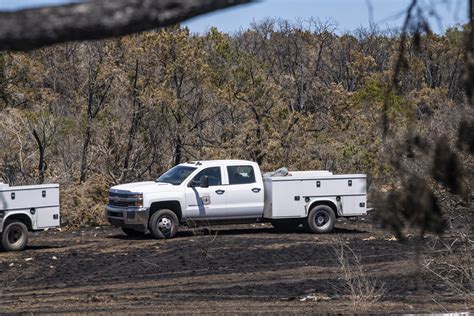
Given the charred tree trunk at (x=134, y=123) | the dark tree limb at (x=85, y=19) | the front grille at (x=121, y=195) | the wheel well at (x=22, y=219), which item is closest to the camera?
the dark tree limb at (x=85, y=19)

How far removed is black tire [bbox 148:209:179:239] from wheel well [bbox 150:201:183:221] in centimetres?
14

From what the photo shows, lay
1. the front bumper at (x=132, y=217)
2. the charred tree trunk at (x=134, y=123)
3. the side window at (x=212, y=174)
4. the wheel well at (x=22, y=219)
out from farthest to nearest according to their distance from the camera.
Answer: the charred tree trunk at (x=134, y=123)
the side window at (x=212, y=174)
the front bumper at (x=132, y=217)
the wheel well at (x=22, y=219)

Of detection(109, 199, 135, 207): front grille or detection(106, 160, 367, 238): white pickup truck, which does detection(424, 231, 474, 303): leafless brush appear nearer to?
detection(106, 160, 367, 238): white pickup truck

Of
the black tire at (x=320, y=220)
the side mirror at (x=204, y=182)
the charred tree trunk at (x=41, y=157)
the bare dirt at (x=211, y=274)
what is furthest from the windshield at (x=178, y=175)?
the charred tree trunk at (x=41, y=157)

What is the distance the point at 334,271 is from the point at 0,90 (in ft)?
59.3

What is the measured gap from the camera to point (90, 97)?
113 feet

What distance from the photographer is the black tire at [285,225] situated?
1083 inches

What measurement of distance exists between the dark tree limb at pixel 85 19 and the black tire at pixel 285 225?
937 inches

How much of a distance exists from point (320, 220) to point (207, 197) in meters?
3.27

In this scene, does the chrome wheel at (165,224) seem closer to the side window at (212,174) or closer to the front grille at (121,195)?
the front grille at (121,195)

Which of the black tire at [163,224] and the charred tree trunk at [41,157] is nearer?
the black tire at [163,224]

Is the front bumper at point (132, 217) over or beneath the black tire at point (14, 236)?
over

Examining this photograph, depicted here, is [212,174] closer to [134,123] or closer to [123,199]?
[123,199]

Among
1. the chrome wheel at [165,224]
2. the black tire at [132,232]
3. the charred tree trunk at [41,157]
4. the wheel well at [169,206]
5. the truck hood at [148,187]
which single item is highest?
the charred tree trunk at [41,157]
